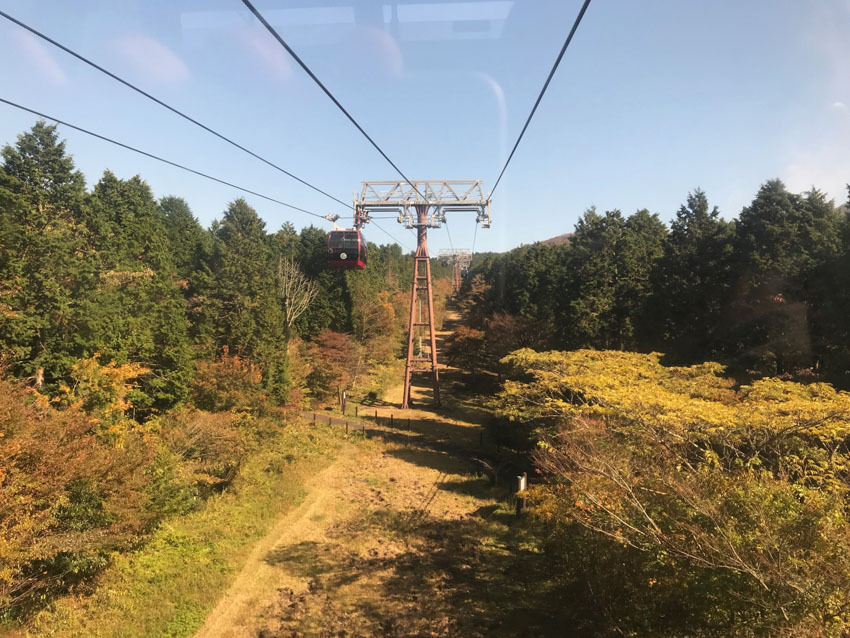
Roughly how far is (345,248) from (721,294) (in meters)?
20.4

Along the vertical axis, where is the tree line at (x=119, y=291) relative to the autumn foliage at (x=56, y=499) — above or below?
above

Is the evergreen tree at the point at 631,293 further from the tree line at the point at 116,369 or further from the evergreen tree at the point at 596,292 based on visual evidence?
the tree line at the point at 116,369

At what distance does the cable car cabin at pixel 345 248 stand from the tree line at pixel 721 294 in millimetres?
13263

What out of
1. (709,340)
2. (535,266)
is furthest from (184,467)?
(535,266)

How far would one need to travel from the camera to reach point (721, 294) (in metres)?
20.7

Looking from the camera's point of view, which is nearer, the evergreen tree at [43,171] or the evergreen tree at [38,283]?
the evergreen tree at [38,283]

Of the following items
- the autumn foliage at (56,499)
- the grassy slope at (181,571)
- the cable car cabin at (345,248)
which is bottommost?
the grassy slope at (181,571)

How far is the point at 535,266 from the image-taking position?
128ft

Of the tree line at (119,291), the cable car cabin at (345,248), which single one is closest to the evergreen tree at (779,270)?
the cable car cabin at (345,248)

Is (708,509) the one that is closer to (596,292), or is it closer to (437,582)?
(437,582)

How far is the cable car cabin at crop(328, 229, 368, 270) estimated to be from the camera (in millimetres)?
21875

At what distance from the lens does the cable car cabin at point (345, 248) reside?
71.8ft

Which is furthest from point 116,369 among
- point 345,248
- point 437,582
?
point 437,582

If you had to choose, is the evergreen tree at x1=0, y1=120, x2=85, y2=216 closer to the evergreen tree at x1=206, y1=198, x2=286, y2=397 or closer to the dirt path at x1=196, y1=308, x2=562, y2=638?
the evergreen tree at x1=206, y1=198, x2=286, y2=397
